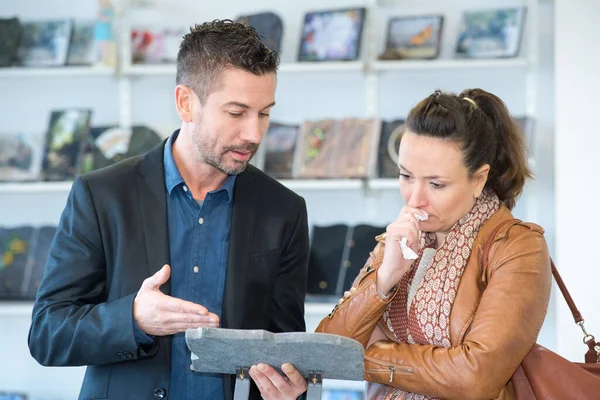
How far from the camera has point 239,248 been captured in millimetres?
2211

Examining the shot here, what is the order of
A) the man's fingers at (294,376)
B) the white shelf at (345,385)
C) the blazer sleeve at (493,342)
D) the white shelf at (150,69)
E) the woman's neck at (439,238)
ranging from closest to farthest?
the man's fingers at (294,376) → the blazer sleeve at (493,342) → the woman's neck at (439,238) → the white shelf at (150,69) → the white shelf at (345,385)

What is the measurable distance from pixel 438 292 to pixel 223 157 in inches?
24.2

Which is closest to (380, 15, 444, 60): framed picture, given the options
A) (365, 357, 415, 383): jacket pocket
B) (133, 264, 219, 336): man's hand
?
(365, 357, 415, 383): jacket pocket

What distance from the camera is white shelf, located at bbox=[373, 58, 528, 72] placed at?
3859 mm

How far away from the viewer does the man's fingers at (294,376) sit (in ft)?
5.70

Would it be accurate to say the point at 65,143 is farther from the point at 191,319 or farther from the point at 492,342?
the point at 492,342

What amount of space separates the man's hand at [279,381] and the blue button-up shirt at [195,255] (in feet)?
1.00

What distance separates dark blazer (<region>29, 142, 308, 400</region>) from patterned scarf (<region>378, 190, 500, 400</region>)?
31 centimetres

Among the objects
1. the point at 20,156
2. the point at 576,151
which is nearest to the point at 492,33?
the point at 576,151

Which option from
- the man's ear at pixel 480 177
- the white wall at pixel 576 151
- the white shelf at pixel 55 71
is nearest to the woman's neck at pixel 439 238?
the man's ear at pixel 480 177

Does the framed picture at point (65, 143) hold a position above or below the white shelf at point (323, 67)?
below

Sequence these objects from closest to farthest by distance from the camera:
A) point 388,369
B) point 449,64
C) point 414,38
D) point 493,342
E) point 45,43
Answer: point 493,342 → point 388,369 → point 449,64 → point 414,38 → point 45,43

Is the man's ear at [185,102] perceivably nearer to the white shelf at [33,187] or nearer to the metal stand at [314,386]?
the metal stand at [314,386]

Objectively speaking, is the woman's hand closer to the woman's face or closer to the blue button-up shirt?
the woman's face
